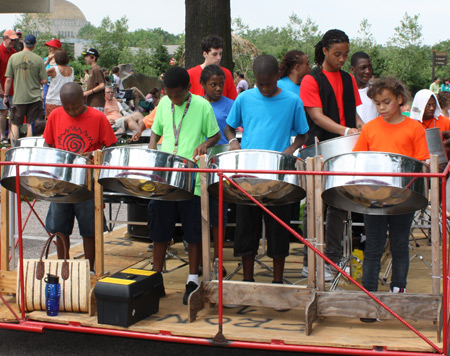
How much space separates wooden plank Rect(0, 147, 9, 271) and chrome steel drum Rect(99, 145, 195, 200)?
0.55 m

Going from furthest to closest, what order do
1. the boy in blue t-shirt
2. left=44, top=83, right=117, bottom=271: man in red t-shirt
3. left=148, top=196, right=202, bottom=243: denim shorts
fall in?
left=44, top=83, right=117, bottom=271: man in red t-shirt → left=148, top=196, right=202, bottom=243: denim shorts → the boy in blue t-shirt

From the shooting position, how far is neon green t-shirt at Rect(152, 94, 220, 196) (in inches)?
132

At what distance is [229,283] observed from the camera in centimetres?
301

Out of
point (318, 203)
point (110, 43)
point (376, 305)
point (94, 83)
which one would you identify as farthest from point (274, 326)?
point (110, 43)

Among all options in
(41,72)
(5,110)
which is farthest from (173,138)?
(5,110)

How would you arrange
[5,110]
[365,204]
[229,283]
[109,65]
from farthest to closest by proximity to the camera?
[109,65] → [5,110] → [229,283] → [365,204]

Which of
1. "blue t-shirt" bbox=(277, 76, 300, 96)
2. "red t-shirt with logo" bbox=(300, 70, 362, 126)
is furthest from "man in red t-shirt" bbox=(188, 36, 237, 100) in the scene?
"red t-shirt with logo" bbox=(300, 70, 362, 126)

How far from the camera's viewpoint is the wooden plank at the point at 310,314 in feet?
8.97

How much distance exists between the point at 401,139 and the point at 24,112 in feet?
19.1

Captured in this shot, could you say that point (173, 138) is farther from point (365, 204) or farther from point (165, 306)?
point (365, 204)

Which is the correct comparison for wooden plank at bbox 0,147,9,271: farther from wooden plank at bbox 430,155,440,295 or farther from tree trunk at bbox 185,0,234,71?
tree trunk at bbox 185,0,234,71

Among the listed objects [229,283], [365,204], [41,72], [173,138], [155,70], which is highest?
[155,70]

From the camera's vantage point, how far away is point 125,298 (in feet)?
9.33

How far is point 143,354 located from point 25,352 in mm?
536
